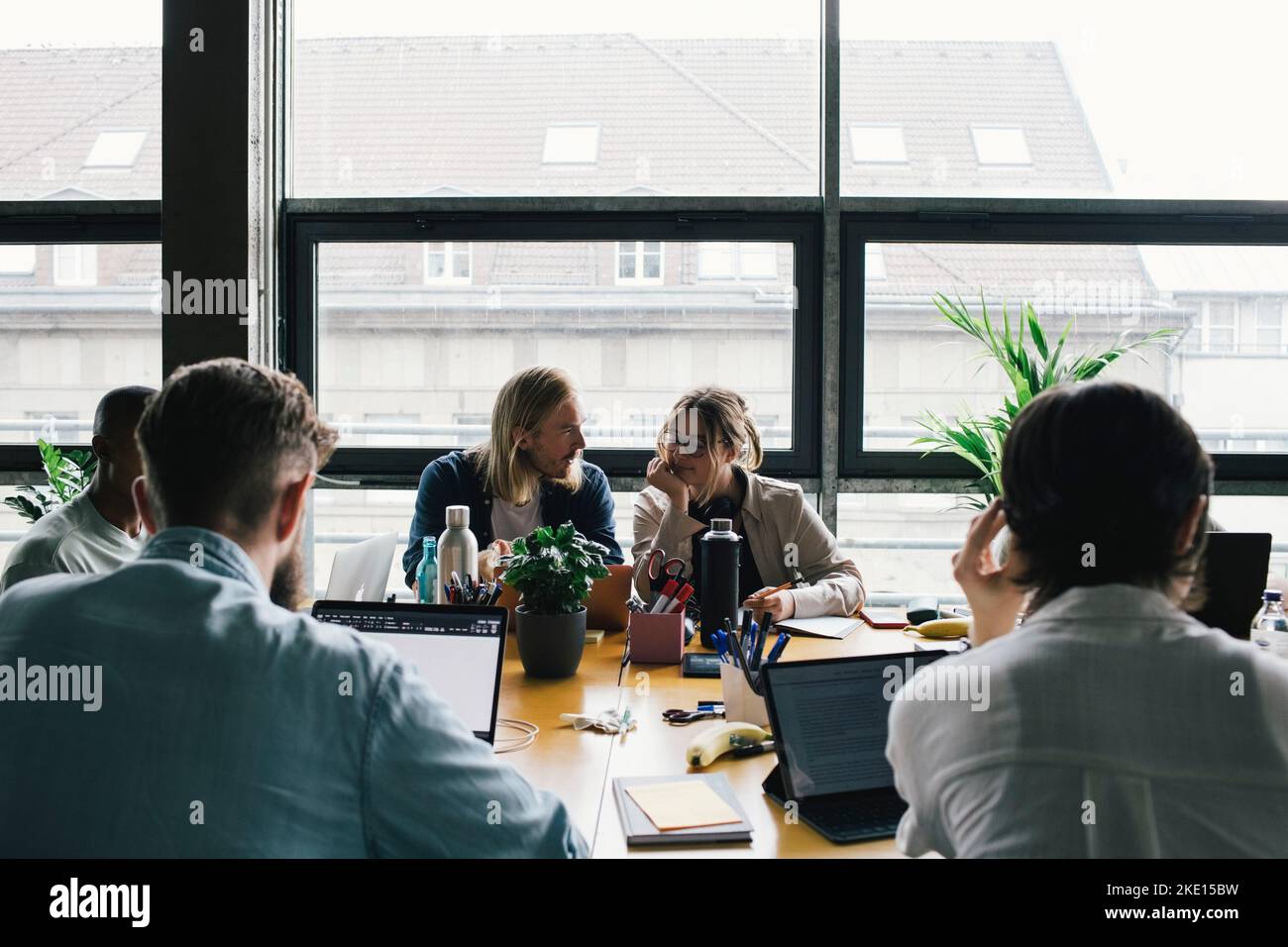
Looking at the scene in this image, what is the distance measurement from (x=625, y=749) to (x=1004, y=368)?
8.01 ft

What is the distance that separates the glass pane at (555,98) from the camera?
378cm

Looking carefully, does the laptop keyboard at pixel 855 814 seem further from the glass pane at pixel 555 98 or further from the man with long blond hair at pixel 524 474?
the glass pane at pixel 555 98

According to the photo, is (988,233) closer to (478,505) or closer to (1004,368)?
(1004,368)

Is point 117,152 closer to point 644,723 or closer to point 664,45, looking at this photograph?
point 664,45

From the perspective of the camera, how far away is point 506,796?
3.36 ft

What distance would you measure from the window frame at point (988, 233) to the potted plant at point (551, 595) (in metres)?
2.01

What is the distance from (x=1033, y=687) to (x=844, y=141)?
315 cm

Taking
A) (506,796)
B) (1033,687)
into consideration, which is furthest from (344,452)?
(1033,687)

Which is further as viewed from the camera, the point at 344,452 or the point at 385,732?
the point at 344,452

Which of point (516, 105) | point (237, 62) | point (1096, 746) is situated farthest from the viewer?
point (516, 105)

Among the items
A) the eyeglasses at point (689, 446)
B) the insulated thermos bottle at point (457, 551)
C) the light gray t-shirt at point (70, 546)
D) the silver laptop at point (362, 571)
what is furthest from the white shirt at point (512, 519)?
the light gray t-shirt at point (70, 546)

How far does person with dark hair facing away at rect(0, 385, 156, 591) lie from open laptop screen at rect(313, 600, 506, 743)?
2.09 ft

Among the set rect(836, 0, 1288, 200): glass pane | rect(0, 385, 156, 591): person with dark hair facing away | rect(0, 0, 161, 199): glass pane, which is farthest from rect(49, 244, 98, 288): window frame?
rect(836, 0, 1288, 200): glass pane

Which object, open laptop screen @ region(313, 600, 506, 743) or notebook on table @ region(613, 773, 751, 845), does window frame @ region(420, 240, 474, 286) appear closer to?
open laptop screen @ region(313, 600, 506, 743)
